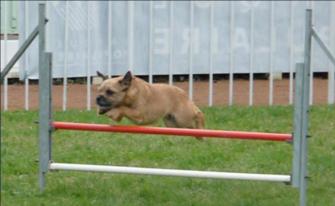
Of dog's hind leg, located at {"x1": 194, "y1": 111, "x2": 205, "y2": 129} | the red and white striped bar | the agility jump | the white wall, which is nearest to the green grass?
dog's hind leg, located at {"x1": 194, "y1": 111, "x2": 205, "y2": 129}

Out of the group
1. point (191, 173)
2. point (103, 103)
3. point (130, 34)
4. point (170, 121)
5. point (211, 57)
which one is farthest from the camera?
point (211, 57)

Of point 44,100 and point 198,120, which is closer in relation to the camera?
point 44,100

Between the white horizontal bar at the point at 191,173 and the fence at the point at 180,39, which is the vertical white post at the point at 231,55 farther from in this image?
the white horizontal bar at the point at 191,173

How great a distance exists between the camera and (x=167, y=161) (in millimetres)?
9102

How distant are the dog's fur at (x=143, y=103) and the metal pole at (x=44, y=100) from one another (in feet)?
1.57

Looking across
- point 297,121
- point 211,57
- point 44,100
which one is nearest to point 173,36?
point 211,57

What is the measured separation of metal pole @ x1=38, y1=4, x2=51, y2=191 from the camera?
7.58 metres

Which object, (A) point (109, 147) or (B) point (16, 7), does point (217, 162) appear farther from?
(B) point (16, 7)

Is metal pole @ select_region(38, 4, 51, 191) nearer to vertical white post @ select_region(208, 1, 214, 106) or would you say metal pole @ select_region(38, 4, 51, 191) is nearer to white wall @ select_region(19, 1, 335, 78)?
white wall @ select_region(19, 1, 335, 78)

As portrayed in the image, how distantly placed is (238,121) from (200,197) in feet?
10.6

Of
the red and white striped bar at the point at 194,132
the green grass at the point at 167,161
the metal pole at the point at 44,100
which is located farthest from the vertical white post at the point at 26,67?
the red and white striped bar at the point at 194,132

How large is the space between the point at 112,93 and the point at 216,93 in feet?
16.4

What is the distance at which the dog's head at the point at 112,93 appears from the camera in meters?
7.93

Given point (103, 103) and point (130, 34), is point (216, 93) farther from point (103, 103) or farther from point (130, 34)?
point (103, 103)
